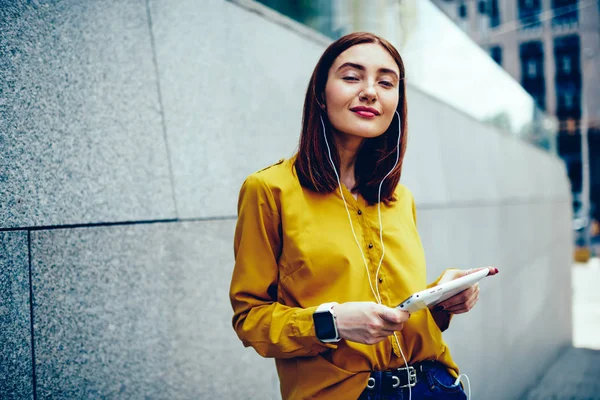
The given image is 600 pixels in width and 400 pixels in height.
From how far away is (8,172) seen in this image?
1836 mm

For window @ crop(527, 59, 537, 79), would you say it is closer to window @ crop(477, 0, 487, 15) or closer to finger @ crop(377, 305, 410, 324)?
window @ crop(477, 0, 487, 15)

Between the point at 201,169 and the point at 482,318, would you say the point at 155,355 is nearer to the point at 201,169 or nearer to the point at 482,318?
the point at 201,169

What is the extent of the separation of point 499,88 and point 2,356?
7.40 meters

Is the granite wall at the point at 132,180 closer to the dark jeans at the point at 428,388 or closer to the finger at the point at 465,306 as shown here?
the dark jeans at the point at 428,388

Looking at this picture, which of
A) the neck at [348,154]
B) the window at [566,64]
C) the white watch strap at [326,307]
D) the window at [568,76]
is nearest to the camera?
the white watch strap at [326,307]

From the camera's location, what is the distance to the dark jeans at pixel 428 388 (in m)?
1.56

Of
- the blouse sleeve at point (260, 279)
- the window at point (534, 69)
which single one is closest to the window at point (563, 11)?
the window at point (534, 69)

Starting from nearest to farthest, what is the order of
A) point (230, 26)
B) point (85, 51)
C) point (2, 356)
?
1. point (2, 356)
2. point (85, 51)
3. point (230, 26)

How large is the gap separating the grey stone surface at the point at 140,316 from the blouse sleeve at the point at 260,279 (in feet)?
2.51

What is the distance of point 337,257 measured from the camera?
1.56 meters

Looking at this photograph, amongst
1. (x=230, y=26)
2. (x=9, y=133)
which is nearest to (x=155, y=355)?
(x=9, y=133)

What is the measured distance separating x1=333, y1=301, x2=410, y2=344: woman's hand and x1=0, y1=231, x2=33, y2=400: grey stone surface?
1106 millimetres

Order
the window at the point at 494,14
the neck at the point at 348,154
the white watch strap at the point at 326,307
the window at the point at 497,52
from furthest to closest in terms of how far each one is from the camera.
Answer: the window at the point at 497,52 < the window at the point at 494,14 < the neck at the point at 348,154 < the white watch strap at the point at 326,307

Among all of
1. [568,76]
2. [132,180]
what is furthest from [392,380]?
[568,76]
